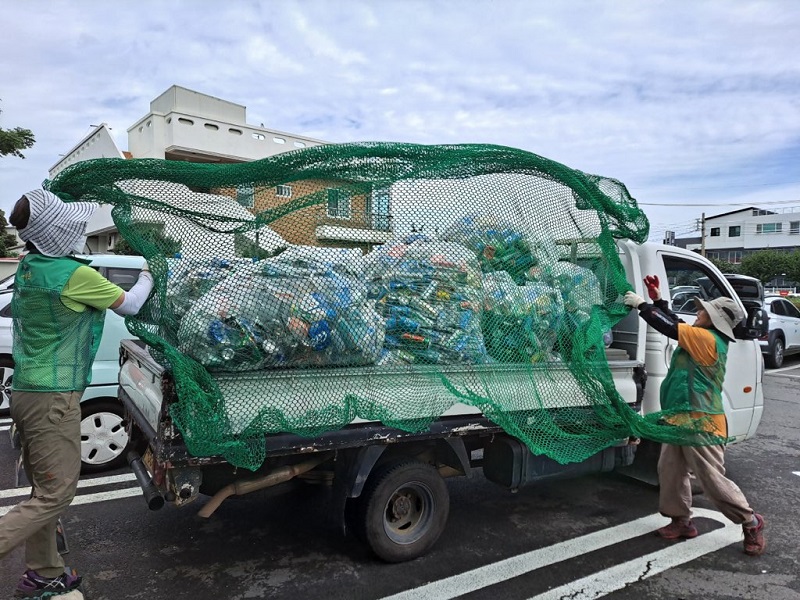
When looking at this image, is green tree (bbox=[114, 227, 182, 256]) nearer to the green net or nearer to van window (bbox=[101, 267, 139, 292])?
the green net

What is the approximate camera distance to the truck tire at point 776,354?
12.6 m

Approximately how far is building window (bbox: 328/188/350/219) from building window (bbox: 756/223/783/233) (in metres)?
71.8

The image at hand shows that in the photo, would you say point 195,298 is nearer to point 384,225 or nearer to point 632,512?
point 384,225

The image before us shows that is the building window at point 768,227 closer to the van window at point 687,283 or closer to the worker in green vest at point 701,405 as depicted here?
the van window at point 687,283

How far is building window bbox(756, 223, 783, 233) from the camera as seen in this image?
2442 inches

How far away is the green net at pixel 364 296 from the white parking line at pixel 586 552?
0.69 m

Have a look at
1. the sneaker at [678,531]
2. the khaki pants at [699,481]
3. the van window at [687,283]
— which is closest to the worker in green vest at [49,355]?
the khaki pants at [699,481]

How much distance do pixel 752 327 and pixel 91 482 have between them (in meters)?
5.30

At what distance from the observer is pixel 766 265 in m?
48.8

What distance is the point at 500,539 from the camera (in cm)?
390

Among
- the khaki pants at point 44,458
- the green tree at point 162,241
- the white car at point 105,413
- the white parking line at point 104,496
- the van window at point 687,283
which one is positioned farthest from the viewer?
the white car at point 105,413

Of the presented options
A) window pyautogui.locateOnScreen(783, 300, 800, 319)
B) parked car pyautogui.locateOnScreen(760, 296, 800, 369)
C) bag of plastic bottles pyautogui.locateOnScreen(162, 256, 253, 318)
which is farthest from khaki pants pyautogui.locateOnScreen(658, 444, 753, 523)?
window pyautogui.locateOnScreen(783, 300, 800, 319)

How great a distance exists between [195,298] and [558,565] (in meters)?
2.70

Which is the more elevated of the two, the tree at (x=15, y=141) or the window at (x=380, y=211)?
the tree at (x=15, y=141)
